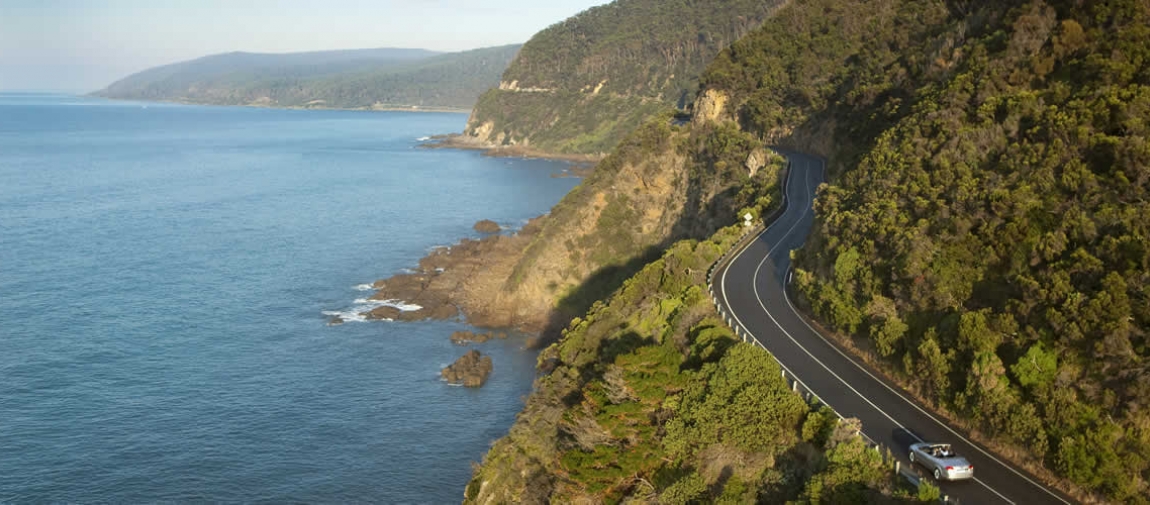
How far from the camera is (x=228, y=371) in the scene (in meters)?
48.0

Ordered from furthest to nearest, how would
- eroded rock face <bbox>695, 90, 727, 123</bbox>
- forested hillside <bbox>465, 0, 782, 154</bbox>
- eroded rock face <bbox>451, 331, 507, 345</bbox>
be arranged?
1. forested hillside <bbox>465, 0, 782, 154</bbox>
2. eroded rock face <bbox>695, 90, 727, 123</bbox>
3. eroded rock face <bbox>451, 331, 507, 345</bbox>

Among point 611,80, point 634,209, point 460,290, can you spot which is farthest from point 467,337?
point 611,80

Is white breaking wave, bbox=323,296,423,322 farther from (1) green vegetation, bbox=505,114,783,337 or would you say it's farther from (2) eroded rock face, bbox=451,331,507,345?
(1) green vegetation, bbox=505,114,783,337

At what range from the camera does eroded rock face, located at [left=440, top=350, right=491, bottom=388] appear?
4741 cm

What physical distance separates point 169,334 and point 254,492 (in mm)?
22538

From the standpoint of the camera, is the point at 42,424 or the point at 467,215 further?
the point at 467,215

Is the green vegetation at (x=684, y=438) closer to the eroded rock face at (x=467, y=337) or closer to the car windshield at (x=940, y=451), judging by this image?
the car windshield at (x=940, y=451)

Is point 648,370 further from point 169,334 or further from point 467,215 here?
point 467,215

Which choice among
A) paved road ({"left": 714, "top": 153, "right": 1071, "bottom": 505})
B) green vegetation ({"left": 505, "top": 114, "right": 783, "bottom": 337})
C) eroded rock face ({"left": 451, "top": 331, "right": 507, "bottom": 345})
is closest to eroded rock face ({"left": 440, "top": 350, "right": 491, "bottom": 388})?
eroded rock face ({"left": 451, "top": 331, "right": 507, "bottom": 345})

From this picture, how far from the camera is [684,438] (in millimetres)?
23094

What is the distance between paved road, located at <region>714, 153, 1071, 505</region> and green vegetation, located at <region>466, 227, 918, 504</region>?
137 centimetres

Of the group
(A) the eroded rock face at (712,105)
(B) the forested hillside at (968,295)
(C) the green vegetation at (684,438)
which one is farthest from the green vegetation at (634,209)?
(C) the green vegetation at (684,438)

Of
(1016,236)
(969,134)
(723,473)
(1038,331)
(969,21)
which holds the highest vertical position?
(969,21)

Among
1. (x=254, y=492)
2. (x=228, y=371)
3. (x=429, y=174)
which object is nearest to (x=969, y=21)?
(x=254, y=492)
